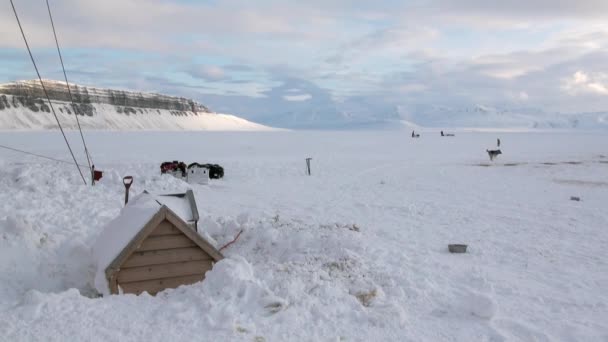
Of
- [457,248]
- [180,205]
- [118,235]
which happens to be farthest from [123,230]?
[457,248]

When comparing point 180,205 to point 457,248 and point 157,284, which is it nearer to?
point 157,284

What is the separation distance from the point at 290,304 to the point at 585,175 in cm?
2379

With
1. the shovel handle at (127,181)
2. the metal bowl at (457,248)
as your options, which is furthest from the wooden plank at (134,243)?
the metal bowl at (457,248)

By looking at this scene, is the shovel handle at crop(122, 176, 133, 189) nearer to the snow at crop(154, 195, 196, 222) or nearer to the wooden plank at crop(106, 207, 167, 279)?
the snow at crop(154, 195, 196, 222)

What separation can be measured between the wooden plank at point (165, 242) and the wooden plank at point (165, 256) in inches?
2.3

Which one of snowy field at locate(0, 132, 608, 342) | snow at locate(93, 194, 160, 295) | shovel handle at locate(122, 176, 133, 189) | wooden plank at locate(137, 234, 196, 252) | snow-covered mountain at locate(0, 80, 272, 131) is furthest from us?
snow-covered mountain at locate(0, 80, 272, 131)

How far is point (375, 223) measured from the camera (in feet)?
41.9

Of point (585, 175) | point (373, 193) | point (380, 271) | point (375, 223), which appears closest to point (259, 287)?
point (380, 271)

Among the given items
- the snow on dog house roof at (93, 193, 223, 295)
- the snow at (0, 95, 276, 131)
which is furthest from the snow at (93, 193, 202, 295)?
the snow at (0, 95, 276, 131)

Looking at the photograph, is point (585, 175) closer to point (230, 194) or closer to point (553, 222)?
point (553, 222)

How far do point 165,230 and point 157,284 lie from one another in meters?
0.76

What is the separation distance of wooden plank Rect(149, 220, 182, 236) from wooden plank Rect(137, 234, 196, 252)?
0.05 metres

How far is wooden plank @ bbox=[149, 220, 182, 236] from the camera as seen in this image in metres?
6.73

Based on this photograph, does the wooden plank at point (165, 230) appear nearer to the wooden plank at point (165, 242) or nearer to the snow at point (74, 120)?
the wooden plank at point (165, 242)
